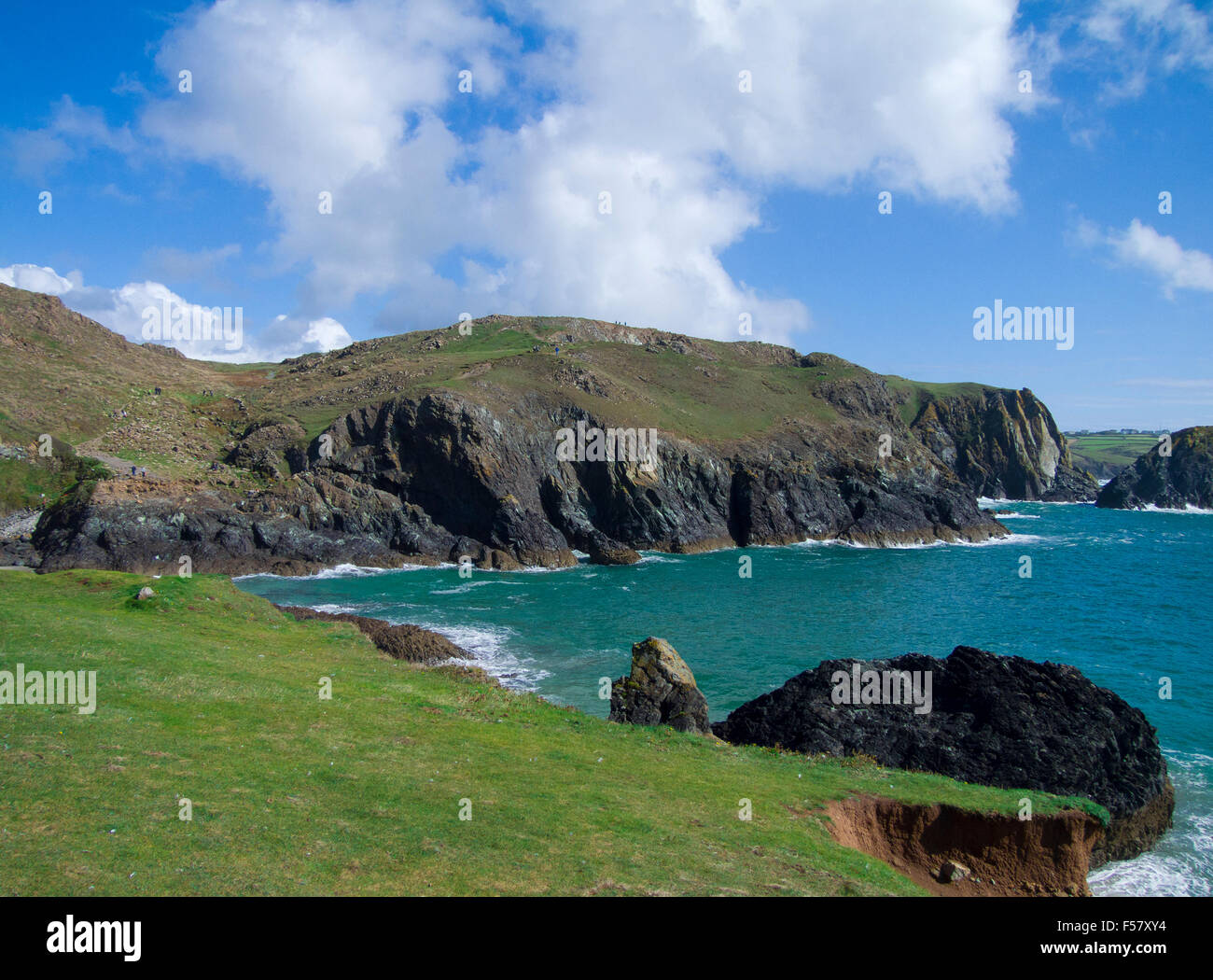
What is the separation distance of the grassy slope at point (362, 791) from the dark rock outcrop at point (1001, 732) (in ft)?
8.76

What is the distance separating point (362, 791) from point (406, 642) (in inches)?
878

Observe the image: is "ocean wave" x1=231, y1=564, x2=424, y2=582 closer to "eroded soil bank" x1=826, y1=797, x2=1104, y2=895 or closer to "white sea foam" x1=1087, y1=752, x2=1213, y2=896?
"eroded soil bank" x1=826, y1=797, x2=1104, y2=895

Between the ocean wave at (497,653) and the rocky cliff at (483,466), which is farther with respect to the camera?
the rocky cliff at (483,466)

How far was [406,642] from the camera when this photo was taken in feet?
117

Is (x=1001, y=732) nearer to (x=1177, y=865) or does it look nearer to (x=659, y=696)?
(x=1177, y=865)

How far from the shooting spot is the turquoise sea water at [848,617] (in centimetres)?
3183

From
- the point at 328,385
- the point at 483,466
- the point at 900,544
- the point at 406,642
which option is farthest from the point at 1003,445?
the point at 406,642

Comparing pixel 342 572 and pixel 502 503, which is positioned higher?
pixel 502 503

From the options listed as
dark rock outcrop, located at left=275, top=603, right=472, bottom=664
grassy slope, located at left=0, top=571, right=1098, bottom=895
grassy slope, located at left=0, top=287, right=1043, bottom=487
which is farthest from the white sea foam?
grassy slope, located at left=0, top=287, right=1043, bottom=487

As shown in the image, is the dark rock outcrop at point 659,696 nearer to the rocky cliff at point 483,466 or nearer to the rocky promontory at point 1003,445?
the rocky cliff at point 483,466

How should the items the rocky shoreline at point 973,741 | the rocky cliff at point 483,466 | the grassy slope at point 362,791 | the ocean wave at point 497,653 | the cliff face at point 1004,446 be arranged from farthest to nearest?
the cliff face at point 1004,446
the rocky cliff at point 483,466
the ocean wave at point 497,653
the rocky shoreline at point 973,741
the grassy slope at point 362,791

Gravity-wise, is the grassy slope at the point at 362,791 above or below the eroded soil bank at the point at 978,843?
above

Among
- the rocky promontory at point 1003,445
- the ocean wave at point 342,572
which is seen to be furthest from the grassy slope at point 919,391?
the ocean wave at point 342,572

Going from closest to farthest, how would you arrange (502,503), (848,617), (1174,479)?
(848,617) → (502,503) → (1174,479)
